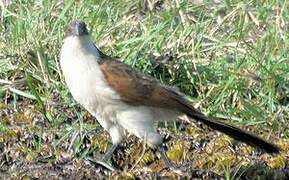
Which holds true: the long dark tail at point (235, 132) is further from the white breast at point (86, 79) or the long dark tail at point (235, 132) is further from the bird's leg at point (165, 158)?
the white breast at point (86, 79)

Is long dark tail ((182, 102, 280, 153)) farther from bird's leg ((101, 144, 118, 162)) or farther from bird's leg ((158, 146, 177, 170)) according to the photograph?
bird's leg ((101, 144, 118, 162))

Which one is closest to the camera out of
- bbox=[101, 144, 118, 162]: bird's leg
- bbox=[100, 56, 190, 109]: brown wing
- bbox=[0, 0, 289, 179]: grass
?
bbox=[100, 56, 190, 109]: brown wing


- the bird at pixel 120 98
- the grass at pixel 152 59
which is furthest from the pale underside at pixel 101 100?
the grass at pixel 152 59

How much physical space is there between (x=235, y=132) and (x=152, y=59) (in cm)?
122

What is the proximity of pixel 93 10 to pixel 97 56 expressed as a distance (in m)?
1.78

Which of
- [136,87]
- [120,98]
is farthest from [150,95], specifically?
[120,98]

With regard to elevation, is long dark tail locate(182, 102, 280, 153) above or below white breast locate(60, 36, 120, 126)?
below

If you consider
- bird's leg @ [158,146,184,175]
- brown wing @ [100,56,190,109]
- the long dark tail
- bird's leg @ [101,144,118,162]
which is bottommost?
bird's leg @ [101,144,118,162]

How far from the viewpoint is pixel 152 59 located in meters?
6.41

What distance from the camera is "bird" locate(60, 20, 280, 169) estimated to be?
203 inches

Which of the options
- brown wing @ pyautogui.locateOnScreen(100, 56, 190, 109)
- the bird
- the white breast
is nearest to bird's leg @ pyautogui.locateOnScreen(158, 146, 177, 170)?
the bird

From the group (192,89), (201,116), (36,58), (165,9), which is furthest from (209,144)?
(165,9)

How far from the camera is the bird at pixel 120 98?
203 inches

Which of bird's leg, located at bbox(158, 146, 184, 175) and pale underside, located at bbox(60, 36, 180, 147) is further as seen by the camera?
bird's leg, located at bbox(158, 146, 184, 175)
